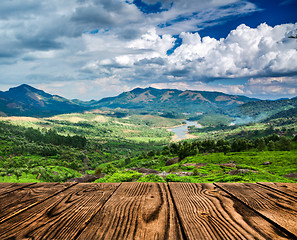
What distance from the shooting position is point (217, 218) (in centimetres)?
189

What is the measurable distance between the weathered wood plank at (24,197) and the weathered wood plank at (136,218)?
1.05 meters

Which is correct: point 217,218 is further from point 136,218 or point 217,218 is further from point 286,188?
point 286,188

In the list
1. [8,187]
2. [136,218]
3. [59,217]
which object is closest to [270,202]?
[136,218]

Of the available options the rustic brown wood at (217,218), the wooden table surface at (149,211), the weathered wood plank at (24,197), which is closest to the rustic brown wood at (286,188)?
the wooden table surface at (149,211)

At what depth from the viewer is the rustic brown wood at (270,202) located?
1813 millimetres

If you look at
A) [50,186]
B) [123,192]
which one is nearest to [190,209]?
[123,192]

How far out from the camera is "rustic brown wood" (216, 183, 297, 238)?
1813 mm

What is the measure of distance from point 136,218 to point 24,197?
6.14ft

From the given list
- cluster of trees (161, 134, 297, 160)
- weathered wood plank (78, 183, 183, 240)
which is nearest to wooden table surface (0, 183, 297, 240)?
weathered wood plank (78, 183, 183, 240)

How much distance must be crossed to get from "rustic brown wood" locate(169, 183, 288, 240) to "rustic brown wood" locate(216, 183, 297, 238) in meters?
0.11

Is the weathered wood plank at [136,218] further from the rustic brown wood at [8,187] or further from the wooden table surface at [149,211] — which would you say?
the rustic brown wood at [8,187]

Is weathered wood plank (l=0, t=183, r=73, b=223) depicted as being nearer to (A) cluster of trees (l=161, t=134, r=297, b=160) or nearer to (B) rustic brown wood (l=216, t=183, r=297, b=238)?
(B) rustic brown wood (l=216, t=183, r=297, b=238)

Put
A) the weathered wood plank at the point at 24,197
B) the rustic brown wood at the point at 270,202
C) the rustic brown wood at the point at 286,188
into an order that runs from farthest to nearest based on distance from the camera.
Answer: the rustic brown wood at the point at 286,188
the weathered wood plank at the point at 24,197
the rustic brown wood at the point at 270,202

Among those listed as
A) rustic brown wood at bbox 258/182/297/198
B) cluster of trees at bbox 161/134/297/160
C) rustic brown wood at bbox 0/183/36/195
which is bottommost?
cluster of trees at bbox 161/134/297/160
